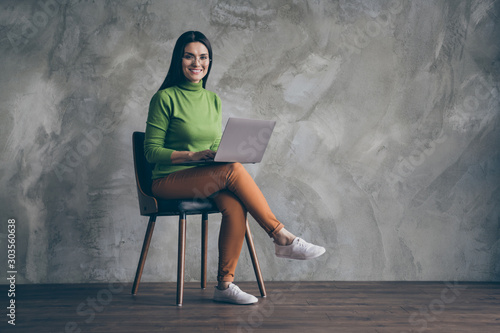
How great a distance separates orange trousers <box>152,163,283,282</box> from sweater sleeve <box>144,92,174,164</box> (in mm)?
133

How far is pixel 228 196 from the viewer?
6.46 feet

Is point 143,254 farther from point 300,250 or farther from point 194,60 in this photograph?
point 194,60

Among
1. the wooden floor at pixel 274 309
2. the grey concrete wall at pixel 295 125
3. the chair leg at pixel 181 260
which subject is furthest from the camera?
the grey concrete wall at pixel 295 125

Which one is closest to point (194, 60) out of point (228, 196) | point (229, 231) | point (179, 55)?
point (179, 55)

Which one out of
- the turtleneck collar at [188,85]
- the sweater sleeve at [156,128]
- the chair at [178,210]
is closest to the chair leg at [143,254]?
the chair at [178,210]

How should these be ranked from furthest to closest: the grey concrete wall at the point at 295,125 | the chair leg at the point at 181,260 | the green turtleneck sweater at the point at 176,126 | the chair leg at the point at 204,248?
the grey concrete wall at the point at 295,125
the chair leg at the point at 204,248
the green turtleneck sweater at the point at 176,126
the chair leg at the point at 181,260

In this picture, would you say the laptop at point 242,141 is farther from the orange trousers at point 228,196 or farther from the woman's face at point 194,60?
the woman's face at point 194,60

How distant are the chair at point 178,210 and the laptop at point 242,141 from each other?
0.63 feet

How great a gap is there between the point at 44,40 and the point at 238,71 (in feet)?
3.40

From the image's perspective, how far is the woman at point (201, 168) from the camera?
192 centimetres

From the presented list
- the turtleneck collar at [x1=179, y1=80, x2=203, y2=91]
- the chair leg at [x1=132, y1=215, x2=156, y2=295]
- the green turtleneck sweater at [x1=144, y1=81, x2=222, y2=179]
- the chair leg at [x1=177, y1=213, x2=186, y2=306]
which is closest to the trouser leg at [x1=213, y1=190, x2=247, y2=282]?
the chair leg at [x1=177, y1=213, x2=186, y2=306]

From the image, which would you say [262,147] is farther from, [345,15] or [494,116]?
[494,116]

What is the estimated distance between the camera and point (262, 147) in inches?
78.0

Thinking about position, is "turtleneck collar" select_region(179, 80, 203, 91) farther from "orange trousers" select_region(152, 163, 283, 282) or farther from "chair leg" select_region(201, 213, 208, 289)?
"chair leg" select_region(201, 213, 208, 289)
